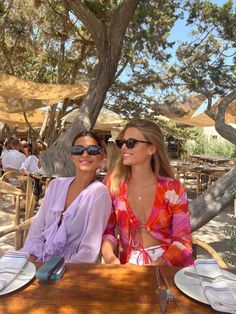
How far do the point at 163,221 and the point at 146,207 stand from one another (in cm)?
13


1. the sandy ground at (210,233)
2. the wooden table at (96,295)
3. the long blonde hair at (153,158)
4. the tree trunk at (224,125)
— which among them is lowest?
the sandy ground at (210,233)

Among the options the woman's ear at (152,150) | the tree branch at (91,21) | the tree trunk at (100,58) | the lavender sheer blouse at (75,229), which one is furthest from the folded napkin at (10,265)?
the tree branch at (91,21)

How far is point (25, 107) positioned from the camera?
29.0 feet

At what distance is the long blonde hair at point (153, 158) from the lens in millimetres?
2125

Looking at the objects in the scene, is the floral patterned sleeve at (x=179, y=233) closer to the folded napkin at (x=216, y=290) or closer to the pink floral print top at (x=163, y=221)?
the pink floral print top at (x=163, y=221)

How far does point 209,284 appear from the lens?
50.8 inches

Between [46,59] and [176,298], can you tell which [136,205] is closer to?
[176,298]

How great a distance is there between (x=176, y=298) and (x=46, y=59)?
12074 mm

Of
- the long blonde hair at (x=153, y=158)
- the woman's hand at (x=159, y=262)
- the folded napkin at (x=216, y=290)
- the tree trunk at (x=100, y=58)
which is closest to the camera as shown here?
the folded napkin at (x=216, y=290)

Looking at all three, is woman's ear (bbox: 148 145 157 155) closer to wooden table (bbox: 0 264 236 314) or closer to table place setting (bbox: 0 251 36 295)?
wooden table (bbox: 0 264 236 314)

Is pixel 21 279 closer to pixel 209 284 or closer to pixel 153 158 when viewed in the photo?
pixel 209 284

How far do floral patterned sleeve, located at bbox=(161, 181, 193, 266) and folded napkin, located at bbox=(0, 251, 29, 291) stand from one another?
752 mm

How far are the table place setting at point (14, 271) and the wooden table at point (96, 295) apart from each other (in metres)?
0.03

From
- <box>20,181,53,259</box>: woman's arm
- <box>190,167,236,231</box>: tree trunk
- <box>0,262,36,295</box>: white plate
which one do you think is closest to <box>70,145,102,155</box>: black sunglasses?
Result: <box>20,181,53,259</box>: woman's arm
